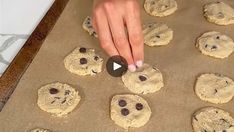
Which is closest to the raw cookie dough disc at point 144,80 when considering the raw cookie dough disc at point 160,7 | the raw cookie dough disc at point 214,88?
the raw cookie dough disc at point 214,88

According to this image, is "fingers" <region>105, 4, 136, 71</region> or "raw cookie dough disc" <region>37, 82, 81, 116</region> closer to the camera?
"fingers" <region>105, 4, 136, 71</region>

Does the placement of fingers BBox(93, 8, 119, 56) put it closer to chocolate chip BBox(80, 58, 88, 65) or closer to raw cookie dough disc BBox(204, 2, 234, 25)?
chocolate chip BBox(80, 58, 88, 65)

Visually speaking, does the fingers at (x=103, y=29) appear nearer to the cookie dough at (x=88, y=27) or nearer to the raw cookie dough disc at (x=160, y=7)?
the cookie dough at (x=88, y=27)

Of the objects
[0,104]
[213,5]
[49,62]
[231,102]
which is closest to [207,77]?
[231,102]

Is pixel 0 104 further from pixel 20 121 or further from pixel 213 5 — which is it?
pixel 213 5
